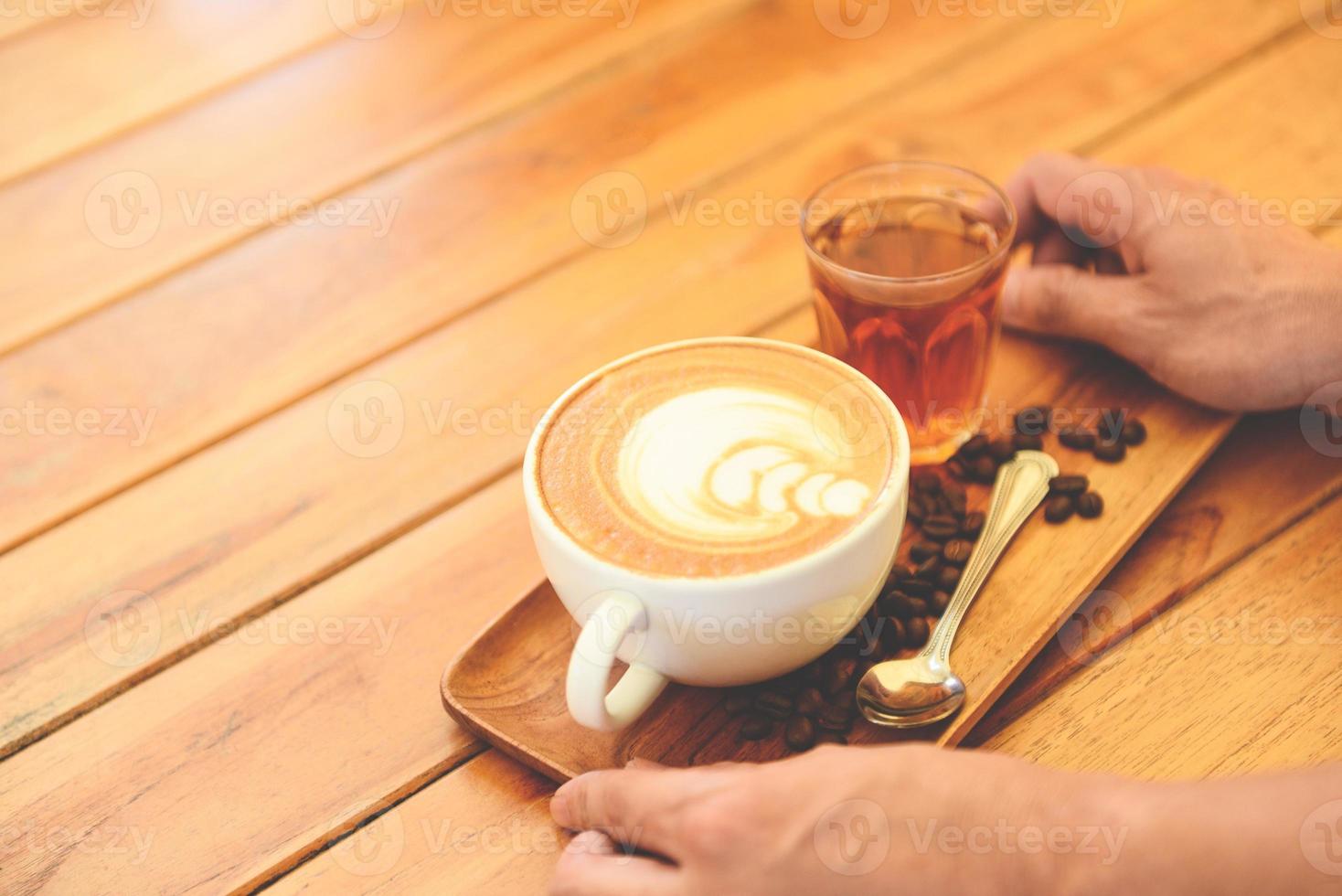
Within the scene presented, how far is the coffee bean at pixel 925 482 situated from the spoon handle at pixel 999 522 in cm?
5

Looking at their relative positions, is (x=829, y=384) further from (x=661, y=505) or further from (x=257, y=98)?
(x=257, y=98)

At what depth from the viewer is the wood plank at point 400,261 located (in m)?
1.36

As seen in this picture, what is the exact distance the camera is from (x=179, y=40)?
195cm

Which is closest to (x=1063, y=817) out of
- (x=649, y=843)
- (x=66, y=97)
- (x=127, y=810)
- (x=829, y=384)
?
(x=649, y=843)

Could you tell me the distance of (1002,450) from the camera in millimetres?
1189

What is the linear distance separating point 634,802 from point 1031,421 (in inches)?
23.3

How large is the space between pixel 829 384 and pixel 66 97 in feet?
4.58
